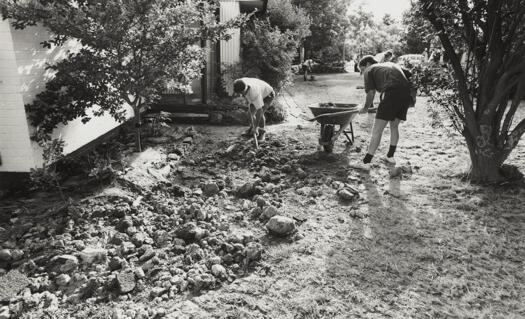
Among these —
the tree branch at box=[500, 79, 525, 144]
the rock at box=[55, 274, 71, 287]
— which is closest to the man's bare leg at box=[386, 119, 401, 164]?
the tree branch at box=[500, 79, 525, 144]

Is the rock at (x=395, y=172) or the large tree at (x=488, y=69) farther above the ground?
the large tree at (x=488, y=69)

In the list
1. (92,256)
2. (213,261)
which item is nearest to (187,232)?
(213,261)

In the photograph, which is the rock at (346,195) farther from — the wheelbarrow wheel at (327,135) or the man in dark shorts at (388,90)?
the wheelbarrow wheel at (327,135)

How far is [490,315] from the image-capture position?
280 cm

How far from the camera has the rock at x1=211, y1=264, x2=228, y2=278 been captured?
10.5ft

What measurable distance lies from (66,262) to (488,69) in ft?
18.1

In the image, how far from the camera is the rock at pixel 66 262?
3.27 meters

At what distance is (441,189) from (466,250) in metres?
1.69

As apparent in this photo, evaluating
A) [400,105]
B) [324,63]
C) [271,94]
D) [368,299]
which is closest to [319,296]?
[368,299]

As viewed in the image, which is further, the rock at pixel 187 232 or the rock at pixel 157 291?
the rock at pixel 187 232

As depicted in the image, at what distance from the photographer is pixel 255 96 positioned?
23.3ft

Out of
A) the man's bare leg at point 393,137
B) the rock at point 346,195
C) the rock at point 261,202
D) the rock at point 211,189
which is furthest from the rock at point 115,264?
the man's bare leg at point 393,137

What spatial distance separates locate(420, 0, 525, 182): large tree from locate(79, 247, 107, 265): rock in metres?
4.77

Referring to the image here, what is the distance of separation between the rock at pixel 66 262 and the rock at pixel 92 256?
0.07 metres
